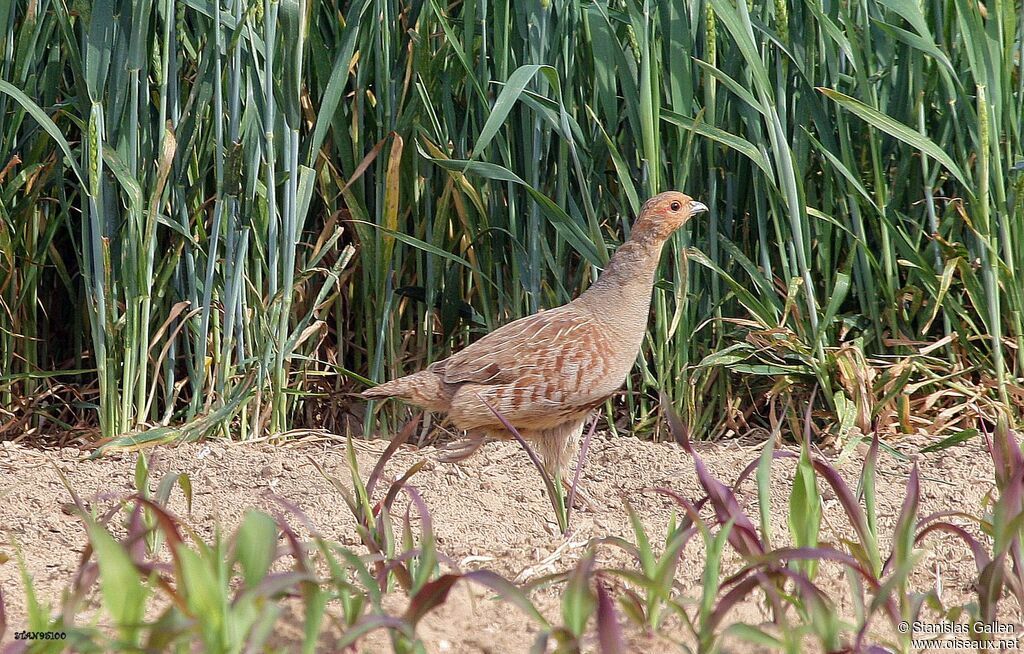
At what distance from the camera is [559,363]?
11.8ft

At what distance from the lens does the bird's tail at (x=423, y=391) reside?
3.75 m

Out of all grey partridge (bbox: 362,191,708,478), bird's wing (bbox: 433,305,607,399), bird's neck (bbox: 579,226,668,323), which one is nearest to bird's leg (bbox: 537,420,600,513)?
grey partridge (bbox: 362,191,708,478)

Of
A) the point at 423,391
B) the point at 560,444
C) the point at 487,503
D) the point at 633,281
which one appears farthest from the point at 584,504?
the point at 633,281

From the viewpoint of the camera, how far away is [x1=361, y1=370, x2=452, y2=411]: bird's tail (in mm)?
3752

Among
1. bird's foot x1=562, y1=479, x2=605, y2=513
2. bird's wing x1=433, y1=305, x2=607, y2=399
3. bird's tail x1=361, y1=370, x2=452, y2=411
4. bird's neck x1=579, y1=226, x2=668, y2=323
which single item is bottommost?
bird's foot x1=562, y1=479, x2=605, y2=513

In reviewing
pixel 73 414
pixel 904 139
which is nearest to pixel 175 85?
pixel 73 414

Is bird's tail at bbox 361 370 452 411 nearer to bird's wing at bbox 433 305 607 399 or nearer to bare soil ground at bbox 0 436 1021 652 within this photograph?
bird's wing at bbox 433 305 607 399

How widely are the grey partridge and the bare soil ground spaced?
0.19 metres

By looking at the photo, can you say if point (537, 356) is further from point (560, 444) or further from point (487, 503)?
point (487, 503)

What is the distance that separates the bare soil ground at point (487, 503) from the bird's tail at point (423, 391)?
8.8 inches

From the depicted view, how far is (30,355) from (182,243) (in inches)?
33.0

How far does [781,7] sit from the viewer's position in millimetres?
3926

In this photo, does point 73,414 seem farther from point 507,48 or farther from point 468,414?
point 507,48

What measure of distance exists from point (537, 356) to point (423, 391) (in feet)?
1.34
